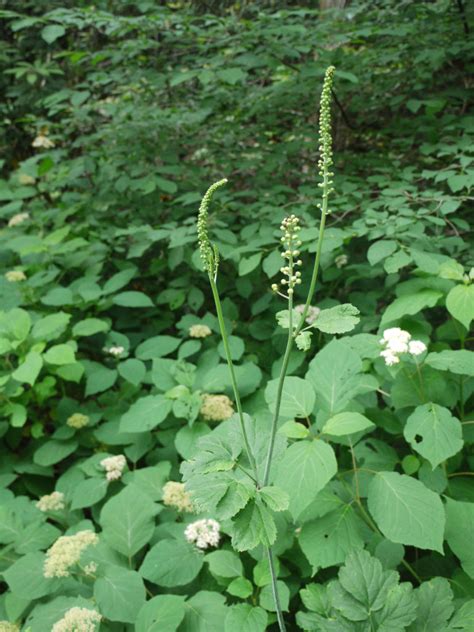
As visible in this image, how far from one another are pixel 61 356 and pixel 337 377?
1526 mm

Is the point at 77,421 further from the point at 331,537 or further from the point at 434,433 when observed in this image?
the point at 434,433

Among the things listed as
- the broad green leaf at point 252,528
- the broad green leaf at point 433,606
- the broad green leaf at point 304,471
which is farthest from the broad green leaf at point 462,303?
the broad green leaf at point 252,528

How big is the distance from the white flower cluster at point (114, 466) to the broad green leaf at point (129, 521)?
0.24m

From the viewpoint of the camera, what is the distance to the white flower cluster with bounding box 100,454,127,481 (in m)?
2.28

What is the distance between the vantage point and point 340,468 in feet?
7.16

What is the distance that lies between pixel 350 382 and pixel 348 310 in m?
0.79

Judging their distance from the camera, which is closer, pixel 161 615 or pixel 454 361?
pixel 161 615

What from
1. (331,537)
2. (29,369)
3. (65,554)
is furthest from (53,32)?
(331,537)

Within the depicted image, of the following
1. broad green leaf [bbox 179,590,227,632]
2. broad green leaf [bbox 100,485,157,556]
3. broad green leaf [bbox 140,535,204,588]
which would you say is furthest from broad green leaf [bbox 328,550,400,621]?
broad green leaf [bbox 100,485,157,556]

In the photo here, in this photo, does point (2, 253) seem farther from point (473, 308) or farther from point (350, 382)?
point (473, 308)

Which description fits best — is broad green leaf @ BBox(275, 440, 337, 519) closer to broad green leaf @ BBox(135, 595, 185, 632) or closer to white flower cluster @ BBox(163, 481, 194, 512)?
broad green leaf @ BBox(135, 595, 185, 632)

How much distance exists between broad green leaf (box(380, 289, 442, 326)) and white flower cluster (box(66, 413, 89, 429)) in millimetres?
1697

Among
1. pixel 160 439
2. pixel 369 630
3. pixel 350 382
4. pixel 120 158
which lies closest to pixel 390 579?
pixel 369 630

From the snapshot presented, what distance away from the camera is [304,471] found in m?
1.48
